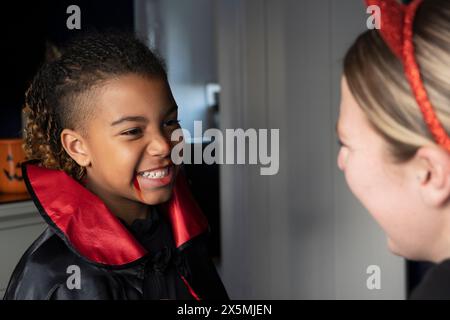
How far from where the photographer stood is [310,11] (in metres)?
1.85

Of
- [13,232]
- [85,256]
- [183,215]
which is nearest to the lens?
[85,256]

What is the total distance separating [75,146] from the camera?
0.96 m

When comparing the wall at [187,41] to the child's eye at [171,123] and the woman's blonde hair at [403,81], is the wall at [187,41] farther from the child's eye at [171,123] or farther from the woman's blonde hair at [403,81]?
the woman's blonde hair at [403,81]

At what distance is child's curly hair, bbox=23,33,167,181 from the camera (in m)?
0.92

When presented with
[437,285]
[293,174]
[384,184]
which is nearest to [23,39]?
[293,174]

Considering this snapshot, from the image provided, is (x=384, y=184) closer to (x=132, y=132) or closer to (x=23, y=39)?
(x=132, y=132)

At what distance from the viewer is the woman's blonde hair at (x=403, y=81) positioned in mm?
574

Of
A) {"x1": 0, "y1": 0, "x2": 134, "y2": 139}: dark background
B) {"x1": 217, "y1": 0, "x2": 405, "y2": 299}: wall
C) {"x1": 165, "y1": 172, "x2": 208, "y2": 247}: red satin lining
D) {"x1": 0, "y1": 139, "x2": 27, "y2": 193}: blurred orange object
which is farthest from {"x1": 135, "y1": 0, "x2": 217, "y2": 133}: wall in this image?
{"x1": 165, "y1": 172, "x2": 208, "y2": 247}: red satin lining

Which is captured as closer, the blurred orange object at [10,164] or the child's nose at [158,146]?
the child's nose at [158,146]

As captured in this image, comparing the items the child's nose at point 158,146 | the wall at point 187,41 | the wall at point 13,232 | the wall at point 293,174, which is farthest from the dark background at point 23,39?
the child's nose at point 158,146

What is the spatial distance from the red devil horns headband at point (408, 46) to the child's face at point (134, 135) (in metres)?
0.41

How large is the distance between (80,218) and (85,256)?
64mm

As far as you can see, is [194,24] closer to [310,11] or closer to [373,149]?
[310,11]
